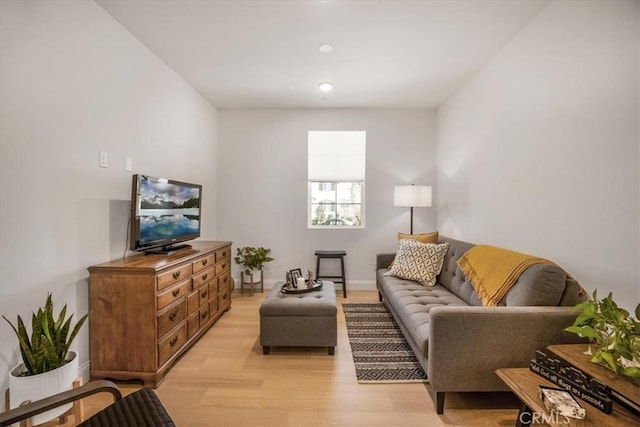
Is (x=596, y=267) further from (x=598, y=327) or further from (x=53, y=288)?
(x=53, y=288)

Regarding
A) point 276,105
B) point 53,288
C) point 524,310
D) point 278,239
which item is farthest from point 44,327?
point 276,105

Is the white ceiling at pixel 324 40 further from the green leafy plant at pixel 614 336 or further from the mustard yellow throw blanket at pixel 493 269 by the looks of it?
the green leafy plant at pixel 614 336

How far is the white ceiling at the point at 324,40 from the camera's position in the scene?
2.15 m

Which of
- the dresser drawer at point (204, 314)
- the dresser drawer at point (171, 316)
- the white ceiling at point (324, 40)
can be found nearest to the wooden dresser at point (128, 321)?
the dresser drawer at point (171, 316)

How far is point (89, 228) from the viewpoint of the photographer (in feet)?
6.89

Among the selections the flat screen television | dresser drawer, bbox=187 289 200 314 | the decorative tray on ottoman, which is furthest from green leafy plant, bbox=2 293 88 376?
the decorative tray on ottoman

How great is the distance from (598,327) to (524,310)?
40cm

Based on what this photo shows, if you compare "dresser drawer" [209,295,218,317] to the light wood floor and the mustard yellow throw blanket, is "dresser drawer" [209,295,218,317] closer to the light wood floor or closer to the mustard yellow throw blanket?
the light wood floor

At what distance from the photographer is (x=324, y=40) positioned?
2.55 meters

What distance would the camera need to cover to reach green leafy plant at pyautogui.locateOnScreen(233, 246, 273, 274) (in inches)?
161

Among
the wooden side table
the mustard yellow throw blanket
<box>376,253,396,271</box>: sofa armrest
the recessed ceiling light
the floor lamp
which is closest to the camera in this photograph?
the wooden side table

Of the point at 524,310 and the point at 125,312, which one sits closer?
the point at 524,310

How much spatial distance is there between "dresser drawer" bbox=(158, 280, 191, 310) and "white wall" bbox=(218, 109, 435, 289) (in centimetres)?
190

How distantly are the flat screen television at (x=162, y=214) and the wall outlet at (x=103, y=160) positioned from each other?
250 millimetres
